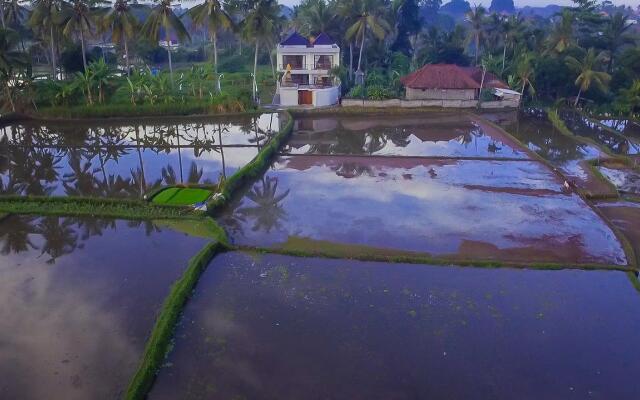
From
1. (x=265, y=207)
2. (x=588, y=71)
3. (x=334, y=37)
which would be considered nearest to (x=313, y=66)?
(x=334, y=37)

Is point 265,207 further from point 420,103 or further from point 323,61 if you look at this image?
point 323,61

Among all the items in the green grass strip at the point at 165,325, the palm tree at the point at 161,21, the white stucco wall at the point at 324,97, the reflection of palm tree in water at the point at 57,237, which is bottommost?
the green grass strip at the point at 165,325

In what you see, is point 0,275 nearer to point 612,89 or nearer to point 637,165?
point 637,165

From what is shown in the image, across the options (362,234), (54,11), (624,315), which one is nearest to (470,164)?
(362,234)

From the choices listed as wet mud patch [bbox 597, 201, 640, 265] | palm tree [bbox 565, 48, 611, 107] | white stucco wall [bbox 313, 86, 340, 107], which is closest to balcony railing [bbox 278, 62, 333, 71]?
white stucco wall [bbox 313, 86, 340, 107]

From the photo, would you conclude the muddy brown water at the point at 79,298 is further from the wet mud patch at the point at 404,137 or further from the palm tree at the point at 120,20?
the palm tree at the point at 120,20

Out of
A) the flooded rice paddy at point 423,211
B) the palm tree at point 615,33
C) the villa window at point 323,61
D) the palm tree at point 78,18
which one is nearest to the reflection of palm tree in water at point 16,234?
the flooded rice paddy at point 423,211

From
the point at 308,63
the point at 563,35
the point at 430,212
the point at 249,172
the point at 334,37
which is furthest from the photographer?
the point at 334,37
